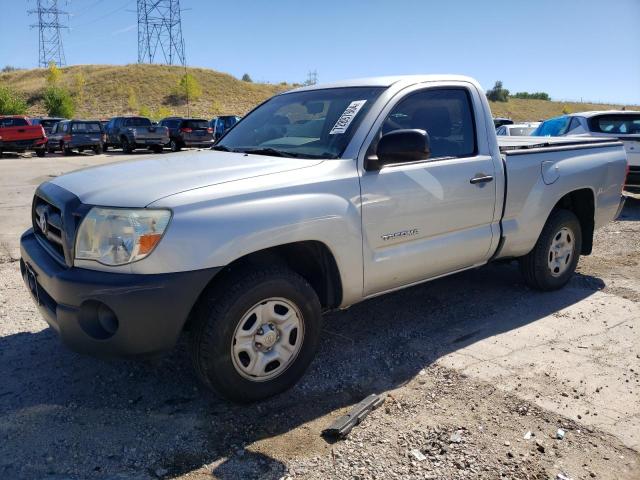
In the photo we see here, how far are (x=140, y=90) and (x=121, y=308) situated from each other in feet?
224

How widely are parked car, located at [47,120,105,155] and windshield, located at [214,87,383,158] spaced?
73.9 feet

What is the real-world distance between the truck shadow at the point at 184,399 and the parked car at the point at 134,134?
22.4 meters

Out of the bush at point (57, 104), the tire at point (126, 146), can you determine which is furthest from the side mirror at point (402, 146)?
the bush at point (57, 104)

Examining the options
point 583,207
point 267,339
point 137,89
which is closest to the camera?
point 267,339

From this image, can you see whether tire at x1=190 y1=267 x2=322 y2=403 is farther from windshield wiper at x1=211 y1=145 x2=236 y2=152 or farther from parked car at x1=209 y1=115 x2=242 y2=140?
parked car at x1=209 y1=115 x2=242 y2=140

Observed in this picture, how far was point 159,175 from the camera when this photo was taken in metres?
3.15

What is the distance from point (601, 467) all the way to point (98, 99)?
6631 cm

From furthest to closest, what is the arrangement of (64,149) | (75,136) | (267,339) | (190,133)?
(190,133) → (64,149) → (75,136) → (267,339)

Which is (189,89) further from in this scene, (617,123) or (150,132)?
(617,123)

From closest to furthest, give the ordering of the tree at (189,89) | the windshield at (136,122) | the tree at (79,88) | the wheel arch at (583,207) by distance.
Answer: the wheel arch at (583,207), the windshield at (136,122), the tree at (79,88), the tree at (189,89)

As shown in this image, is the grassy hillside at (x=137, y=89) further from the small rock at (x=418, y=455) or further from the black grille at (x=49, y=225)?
the small rock at (x=418, y=455)

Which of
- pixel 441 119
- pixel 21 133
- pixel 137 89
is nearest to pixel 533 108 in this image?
pixel 137 89

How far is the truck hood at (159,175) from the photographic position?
111 inches

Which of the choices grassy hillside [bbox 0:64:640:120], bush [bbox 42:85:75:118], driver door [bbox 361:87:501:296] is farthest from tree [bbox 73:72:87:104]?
driver door [bbox 361:87:501:296]
